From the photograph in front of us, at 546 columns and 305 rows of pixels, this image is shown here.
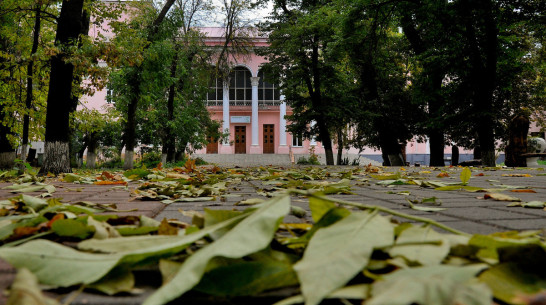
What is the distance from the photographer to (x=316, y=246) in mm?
745

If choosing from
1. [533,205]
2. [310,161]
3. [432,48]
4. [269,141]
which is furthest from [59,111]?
[269,141]

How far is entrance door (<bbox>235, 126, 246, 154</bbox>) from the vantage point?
122ft

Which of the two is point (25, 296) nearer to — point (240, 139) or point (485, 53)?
point (485, 53)

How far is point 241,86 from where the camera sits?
123ft

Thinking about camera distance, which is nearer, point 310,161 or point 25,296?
point 25,296

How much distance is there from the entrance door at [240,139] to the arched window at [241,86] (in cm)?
253


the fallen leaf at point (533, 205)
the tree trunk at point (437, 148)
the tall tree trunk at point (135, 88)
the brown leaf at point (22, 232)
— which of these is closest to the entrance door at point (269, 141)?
the tall tree trunk at point (135, 88)

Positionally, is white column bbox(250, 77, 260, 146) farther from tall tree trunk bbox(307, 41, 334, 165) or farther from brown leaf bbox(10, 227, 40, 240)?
brown leaf bbox(10, 227, 40, 240)

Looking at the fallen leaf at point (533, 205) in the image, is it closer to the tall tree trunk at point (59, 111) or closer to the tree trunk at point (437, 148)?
the tall tree trunk at point (59, 111)

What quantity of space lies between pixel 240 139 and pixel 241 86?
5.42m

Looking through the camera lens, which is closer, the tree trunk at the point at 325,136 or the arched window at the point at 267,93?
the tree trunk at the point at 325,136

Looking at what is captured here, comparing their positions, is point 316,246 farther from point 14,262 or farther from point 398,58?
point 398,58

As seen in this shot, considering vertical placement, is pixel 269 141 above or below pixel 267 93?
below

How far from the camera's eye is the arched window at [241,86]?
122 ft
